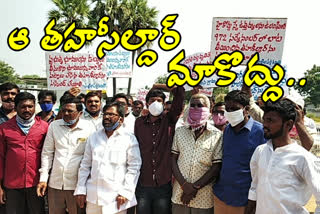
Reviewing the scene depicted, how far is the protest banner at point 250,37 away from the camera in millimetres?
4965

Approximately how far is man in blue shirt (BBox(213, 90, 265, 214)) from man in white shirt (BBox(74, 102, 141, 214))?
97 cm

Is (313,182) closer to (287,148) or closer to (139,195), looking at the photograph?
(287,148)

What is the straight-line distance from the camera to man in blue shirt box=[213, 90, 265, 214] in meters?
3.01

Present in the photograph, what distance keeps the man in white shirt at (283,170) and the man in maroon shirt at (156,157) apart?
1.10m

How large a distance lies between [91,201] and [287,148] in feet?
6.98

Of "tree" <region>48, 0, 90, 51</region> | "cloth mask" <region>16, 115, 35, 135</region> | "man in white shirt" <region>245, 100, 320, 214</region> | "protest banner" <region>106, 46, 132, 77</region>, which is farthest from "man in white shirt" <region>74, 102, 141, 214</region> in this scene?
"tree" <region>48, 0, 90, 51</region>

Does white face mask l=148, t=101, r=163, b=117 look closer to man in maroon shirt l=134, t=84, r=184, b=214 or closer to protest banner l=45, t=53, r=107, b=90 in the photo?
man in maroon shirt l=134, t=84, r=184, b=214

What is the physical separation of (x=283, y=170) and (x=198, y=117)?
42.3 inches

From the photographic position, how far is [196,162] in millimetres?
3182

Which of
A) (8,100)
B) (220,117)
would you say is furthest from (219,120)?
(8,100)

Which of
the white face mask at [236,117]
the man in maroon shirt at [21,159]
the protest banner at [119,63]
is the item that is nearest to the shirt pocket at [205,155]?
the white face mask at [236,117]

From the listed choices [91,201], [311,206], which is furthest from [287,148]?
[311,206]

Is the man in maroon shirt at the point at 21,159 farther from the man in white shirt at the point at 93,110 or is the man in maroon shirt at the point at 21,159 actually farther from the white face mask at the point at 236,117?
the white face mask at the point at 236,117

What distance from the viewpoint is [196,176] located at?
3180 millimetres
